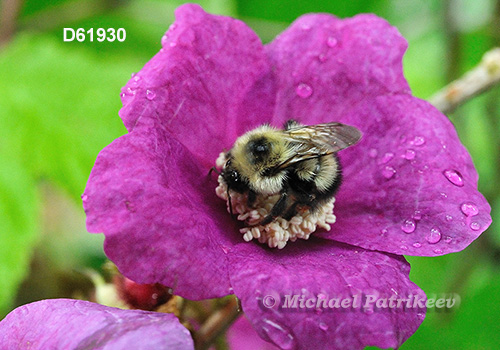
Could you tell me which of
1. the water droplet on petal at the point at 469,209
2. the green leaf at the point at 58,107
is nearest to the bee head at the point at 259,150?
the water droplet on petal at the point at 469,209

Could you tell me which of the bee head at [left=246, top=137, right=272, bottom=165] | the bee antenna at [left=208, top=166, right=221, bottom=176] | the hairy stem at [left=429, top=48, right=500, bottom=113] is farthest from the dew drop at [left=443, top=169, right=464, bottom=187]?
the bee antenna at [left=208, top=166, right=221, bottom=176]

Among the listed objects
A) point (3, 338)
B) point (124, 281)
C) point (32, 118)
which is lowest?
point (124, 281)

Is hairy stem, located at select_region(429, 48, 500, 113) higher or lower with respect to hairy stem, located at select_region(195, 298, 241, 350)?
higher

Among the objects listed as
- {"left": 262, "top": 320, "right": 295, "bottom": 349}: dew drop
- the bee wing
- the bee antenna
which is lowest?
{"left": 262, "top": 320, "right": 295, "bottom": 349}: dew drop

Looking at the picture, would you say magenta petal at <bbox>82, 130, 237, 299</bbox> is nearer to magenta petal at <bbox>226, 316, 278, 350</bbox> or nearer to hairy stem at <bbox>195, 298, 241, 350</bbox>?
hairy stem at <bbox>195, 298, 241, 350</bbox>

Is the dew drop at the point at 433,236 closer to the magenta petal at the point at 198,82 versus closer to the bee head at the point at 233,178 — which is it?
the bee head at the point at 233,178

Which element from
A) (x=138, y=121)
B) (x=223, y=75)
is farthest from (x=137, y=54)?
(x=138, y=121)

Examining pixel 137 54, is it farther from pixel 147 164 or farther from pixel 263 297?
pixel 263 297

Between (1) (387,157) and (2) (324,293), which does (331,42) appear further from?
(2) (324,293)
